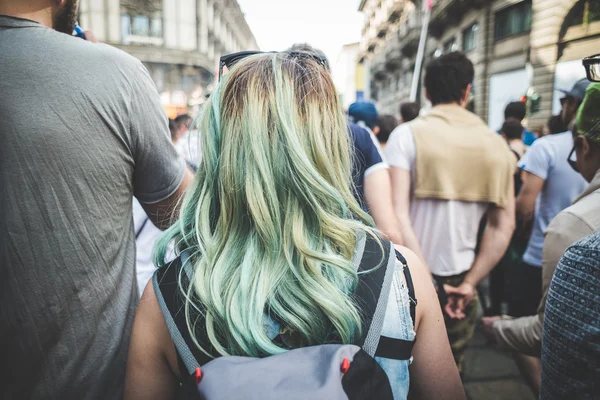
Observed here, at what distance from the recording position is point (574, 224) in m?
1.42

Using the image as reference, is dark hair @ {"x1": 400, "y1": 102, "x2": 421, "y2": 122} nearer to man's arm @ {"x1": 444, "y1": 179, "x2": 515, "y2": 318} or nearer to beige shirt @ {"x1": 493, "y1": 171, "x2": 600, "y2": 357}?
man's arm @ {"x1": 444, "y1": 179, "x2": 515, "y2": 318}

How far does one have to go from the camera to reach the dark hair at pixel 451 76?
2475mm

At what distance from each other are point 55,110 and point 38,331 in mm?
660

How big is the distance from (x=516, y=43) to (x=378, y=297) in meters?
6.03

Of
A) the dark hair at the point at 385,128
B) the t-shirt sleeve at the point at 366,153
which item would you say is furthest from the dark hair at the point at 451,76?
the dark hair at the point at 385,128

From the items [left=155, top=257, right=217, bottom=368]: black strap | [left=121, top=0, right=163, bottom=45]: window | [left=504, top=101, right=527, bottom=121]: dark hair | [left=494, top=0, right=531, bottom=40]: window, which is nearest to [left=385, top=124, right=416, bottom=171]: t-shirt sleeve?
[left=155, top=257, right=217, bottom=368]: black strap

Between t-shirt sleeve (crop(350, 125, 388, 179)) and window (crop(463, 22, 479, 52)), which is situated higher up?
window (crop(463, 22, 479, 52))

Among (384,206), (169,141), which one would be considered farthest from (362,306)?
(384,206)

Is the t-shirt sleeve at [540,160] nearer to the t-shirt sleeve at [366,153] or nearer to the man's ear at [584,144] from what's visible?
the man's ear at [584,144]

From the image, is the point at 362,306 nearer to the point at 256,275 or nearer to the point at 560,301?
the point at 256,275

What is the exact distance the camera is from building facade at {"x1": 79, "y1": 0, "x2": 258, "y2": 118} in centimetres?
2409

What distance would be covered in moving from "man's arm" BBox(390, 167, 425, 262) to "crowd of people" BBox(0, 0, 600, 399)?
2.71 ft

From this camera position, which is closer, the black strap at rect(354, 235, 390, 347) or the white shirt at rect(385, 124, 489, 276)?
the black strap at rect(354, 235, 390, 347)

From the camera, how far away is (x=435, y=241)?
2.47 meters
